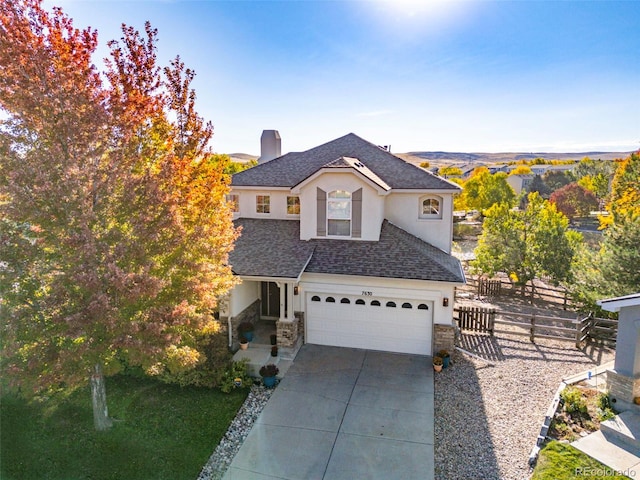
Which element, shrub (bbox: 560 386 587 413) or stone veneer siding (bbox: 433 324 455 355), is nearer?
shrub (bbox: 560 386 587 413)

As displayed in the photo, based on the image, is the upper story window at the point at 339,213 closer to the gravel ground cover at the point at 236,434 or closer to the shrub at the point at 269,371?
the shrub at the point at 269,371

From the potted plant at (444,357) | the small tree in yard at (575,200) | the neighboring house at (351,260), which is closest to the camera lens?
the potted plant at (444,357)

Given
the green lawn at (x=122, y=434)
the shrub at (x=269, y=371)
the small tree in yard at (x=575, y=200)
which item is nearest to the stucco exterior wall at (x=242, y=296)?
the shrub at (x=269, y=371)

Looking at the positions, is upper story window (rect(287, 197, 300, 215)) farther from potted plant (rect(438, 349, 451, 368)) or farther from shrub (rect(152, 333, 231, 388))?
potted plant (rect(438, 349, 451, 368))

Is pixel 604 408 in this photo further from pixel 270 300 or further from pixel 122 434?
pixel 122 434
